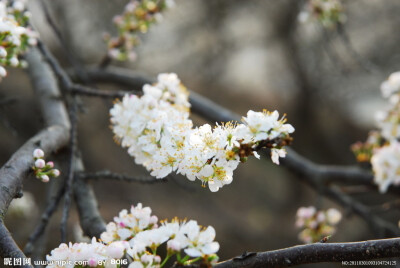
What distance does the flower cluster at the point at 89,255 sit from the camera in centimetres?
109

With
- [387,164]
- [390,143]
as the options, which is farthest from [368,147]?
[387,164]

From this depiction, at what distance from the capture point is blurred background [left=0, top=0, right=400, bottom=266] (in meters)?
6.64

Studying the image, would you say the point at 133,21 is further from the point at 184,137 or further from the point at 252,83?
the point at 252,83

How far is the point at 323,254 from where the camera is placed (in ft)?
3.85

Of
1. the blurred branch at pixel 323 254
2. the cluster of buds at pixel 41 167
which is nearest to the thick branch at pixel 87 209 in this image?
the cluster of buds at pixel 41 167

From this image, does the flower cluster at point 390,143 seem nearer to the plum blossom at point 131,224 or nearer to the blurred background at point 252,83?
the plum blossom at point 131,224

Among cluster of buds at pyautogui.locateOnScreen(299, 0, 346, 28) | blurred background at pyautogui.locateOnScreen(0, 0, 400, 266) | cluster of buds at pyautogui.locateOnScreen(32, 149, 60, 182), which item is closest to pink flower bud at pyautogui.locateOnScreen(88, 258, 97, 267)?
cluster of buds at pyautogui.locateOnScreen(32, 149, 60, 182)

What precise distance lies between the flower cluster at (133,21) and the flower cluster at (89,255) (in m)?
1.92

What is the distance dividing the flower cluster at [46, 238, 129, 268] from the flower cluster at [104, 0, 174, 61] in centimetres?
192

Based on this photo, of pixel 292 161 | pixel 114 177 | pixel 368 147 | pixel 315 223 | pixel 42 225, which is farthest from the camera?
pixel 292 161

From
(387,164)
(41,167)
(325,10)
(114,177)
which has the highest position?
(325,10)

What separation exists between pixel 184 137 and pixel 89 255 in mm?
501

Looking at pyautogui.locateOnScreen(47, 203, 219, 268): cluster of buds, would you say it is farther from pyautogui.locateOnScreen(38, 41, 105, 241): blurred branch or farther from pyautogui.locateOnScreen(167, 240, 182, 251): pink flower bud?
pyautogui.locateOnScreen(38, 41, 105, 241): blurred branch

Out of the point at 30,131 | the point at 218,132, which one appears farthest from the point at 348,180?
the point at 30,131
